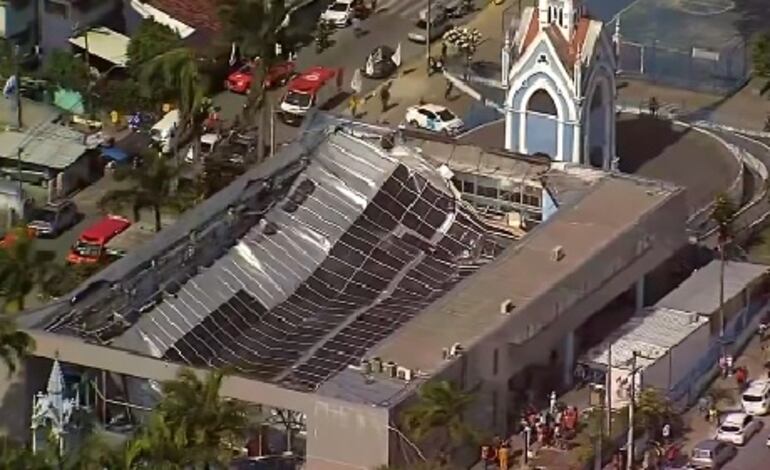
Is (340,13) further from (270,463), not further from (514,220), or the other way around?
(270,463)

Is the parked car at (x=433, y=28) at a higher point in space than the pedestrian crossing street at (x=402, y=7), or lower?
higher

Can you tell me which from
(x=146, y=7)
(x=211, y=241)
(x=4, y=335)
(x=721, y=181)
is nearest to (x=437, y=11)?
(x=146, y=7)

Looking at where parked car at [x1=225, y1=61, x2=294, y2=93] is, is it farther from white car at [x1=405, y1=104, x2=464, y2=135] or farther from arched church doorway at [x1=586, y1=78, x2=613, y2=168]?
arched church doorway at [x1=586, y1=78, x2=613, y2=168]

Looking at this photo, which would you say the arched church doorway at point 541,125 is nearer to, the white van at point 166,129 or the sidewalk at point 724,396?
the sidewalk at point 724,396

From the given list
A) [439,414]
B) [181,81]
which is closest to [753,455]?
[439,414]

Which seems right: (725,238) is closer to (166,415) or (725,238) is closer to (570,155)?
(570,155)

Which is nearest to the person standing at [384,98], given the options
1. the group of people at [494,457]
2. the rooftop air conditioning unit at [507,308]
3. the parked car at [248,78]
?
the parked car at [248,78]
